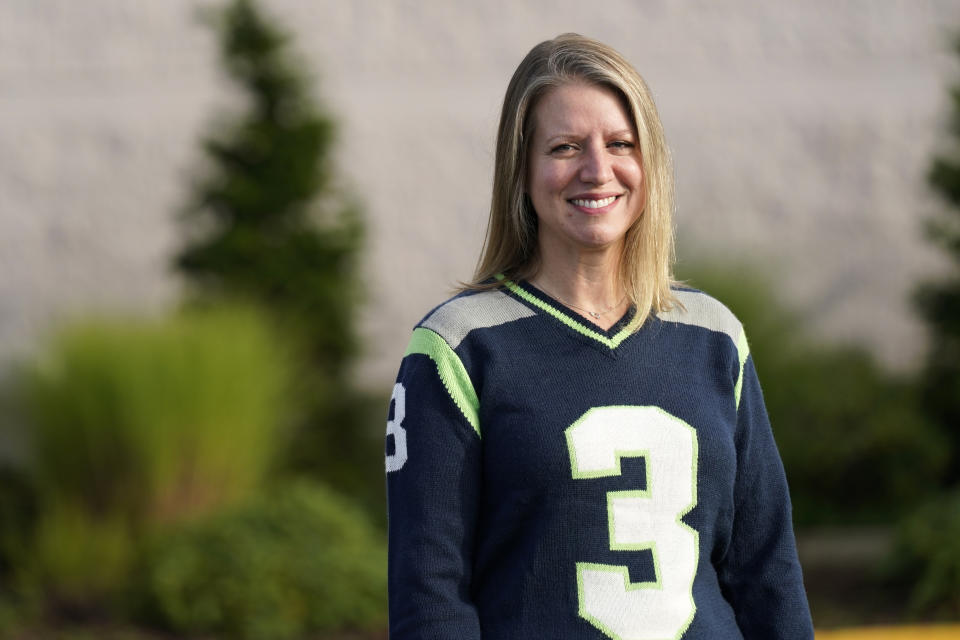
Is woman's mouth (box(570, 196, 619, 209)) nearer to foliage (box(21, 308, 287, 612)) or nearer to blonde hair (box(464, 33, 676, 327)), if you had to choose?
blonde hair (box(464, 33, 676, 327))

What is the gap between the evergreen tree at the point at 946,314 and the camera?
7.09 m

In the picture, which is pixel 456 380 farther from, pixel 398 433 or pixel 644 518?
pixel 644 518

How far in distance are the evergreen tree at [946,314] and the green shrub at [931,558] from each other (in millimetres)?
1732

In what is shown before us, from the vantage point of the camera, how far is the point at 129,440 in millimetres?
5699

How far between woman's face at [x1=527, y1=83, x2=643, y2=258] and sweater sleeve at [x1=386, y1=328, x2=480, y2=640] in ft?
1.05

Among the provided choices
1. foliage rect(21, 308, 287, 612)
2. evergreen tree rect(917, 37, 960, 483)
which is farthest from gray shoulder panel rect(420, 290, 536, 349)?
evergreen tree rect(917, 37, 960, 483)

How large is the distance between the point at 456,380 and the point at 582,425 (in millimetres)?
219

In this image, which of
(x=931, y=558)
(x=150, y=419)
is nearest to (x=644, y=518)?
(x=931, y=558)

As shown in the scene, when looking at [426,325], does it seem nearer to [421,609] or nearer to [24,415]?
[421,609]

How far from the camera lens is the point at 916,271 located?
329 inches

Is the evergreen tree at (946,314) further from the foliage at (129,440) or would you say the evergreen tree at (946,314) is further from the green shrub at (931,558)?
the foliage at (129,440)

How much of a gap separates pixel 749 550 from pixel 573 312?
1.73 ft

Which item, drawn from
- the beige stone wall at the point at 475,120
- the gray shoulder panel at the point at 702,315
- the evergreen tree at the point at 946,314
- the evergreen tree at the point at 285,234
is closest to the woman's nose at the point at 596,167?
the gray shoulder panel at the point at 702,315

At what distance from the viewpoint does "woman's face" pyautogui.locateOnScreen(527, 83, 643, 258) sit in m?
2.05
